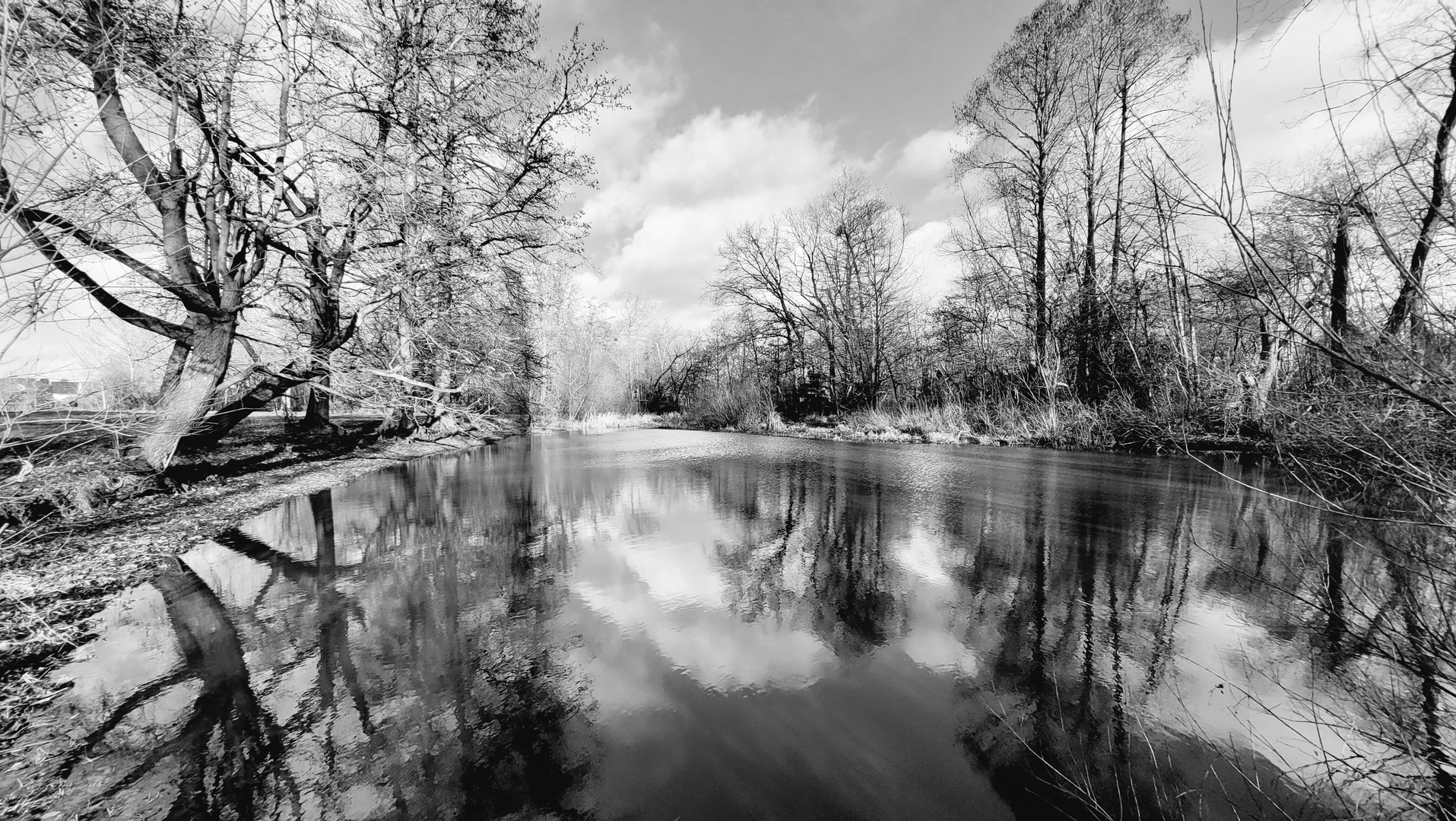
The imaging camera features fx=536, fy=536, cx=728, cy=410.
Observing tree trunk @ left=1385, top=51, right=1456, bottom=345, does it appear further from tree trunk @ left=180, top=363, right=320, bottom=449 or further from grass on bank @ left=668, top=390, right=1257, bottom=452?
tree trunk @ left=180, top=363, right=320, bottom=449

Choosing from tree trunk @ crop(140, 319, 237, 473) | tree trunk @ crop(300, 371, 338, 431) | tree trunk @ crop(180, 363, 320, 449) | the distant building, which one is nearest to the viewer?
the distant building

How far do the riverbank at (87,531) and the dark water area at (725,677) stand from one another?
201mm

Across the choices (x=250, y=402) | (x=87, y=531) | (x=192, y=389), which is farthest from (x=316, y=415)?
(x=87, y=531)

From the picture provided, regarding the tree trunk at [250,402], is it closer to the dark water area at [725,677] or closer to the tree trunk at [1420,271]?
the dark water area at [725,677]

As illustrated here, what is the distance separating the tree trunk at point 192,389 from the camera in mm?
7055

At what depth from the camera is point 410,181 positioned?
9.45m

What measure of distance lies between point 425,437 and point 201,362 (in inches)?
421

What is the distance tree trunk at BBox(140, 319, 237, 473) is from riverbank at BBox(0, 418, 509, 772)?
433 mm

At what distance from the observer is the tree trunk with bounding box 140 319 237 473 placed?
278 inches

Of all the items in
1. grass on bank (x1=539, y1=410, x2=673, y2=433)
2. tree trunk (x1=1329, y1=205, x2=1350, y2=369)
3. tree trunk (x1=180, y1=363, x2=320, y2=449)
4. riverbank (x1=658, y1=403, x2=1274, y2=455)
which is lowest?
grass on bank (x1=539, y1=410, x2=673, y2=433)

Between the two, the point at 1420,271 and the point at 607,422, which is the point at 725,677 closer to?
the point at 1420,271

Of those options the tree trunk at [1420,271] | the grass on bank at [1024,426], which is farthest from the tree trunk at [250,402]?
the grass on bank at [1024,426]

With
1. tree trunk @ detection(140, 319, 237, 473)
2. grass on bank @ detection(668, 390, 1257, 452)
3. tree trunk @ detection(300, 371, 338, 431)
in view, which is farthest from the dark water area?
tree trunk @ detection(300, 371, 338, 431)

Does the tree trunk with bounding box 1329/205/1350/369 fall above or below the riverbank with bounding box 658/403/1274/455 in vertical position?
above
